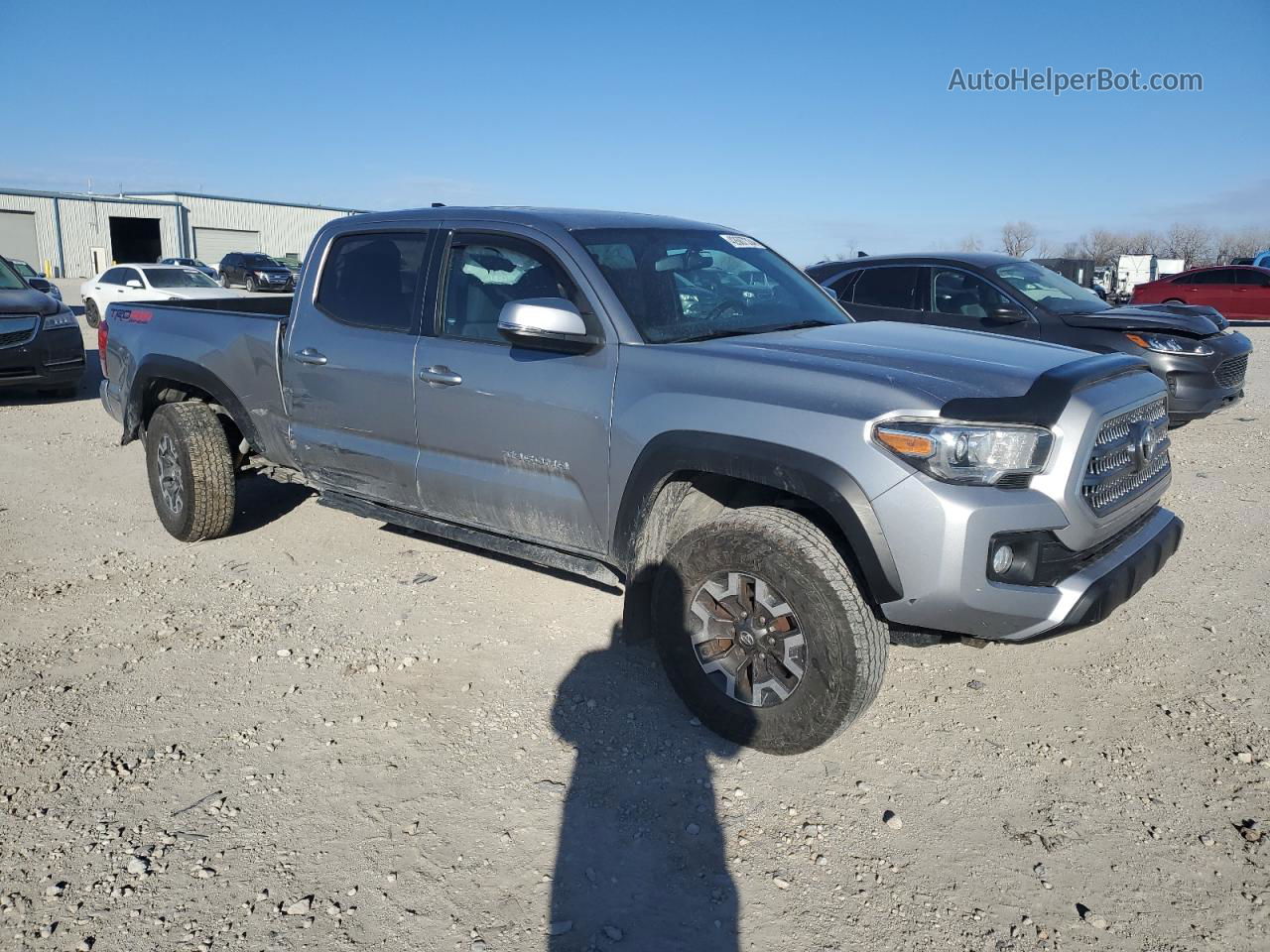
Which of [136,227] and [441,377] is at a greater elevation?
[136,227]

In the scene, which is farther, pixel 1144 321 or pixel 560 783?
pixel 1144 321

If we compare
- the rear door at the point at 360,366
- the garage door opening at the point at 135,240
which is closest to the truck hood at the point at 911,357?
the rear door at the point at 360,366

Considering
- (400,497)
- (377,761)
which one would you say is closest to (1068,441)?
(377,761)

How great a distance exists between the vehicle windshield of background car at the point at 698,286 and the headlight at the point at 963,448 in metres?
1.12

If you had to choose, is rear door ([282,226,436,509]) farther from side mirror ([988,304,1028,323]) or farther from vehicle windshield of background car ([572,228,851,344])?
side mirror ([988,304,1028,323])

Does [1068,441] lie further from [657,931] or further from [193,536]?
[193,536]

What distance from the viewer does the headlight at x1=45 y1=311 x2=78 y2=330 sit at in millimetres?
10289

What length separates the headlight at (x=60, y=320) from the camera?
1029 centimetres

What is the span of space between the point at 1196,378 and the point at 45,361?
452 inches

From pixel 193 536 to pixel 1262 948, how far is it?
5351 mm

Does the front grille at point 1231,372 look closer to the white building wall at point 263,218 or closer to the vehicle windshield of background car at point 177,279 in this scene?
the vehicle windshield of background car at point 177,279

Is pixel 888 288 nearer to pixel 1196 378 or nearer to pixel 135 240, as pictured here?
pixel 1196 378

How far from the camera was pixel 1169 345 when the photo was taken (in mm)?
7969

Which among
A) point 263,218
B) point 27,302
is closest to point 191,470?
point 27,302
